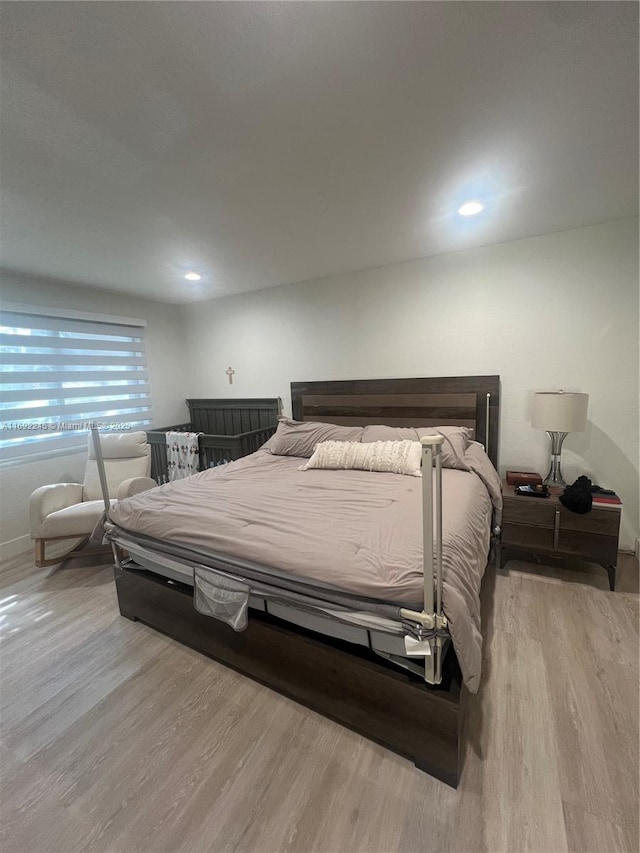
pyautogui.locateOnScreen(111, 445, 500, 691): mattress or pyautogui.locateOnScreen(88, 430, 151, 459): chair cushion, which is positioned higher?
pyautogui.locateOnScreen(88, 430, 151, 459): chair cushion

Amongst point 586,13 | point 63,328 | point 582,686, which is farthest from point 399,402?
point 63,328

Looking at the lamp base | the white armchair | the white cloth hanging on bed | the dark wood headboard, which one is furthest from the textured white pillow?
the white armchair

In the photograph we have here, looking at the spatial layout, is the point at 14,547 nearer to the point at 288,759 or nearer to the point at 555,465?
the point at 288,759

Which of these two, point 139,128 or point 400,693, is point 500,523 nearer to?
point 400,693

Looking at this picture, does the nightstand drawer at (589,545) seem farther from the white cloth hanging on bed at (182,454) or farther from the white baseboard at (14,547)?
the white baseboard at (14,547)

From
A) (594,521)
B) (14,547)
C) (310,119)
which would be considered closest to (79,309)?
(14,547)

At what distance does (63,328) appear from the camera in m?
3.38

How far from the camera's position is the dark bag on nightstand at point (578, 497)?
2188mm

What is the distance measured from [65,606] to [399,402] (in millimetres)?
2948

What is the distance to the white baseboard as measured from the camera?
3.00 meters

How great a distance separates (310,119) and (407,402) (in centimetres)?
221

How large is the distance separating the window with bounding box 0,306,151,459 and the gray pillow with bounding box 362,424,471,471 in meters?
2.40

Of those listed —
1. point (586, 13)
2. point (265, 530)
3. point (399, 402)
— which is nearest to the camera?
point (586, 13)

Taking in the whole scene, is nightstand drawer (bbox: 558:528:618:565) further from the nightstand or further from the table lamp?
the table lamp
